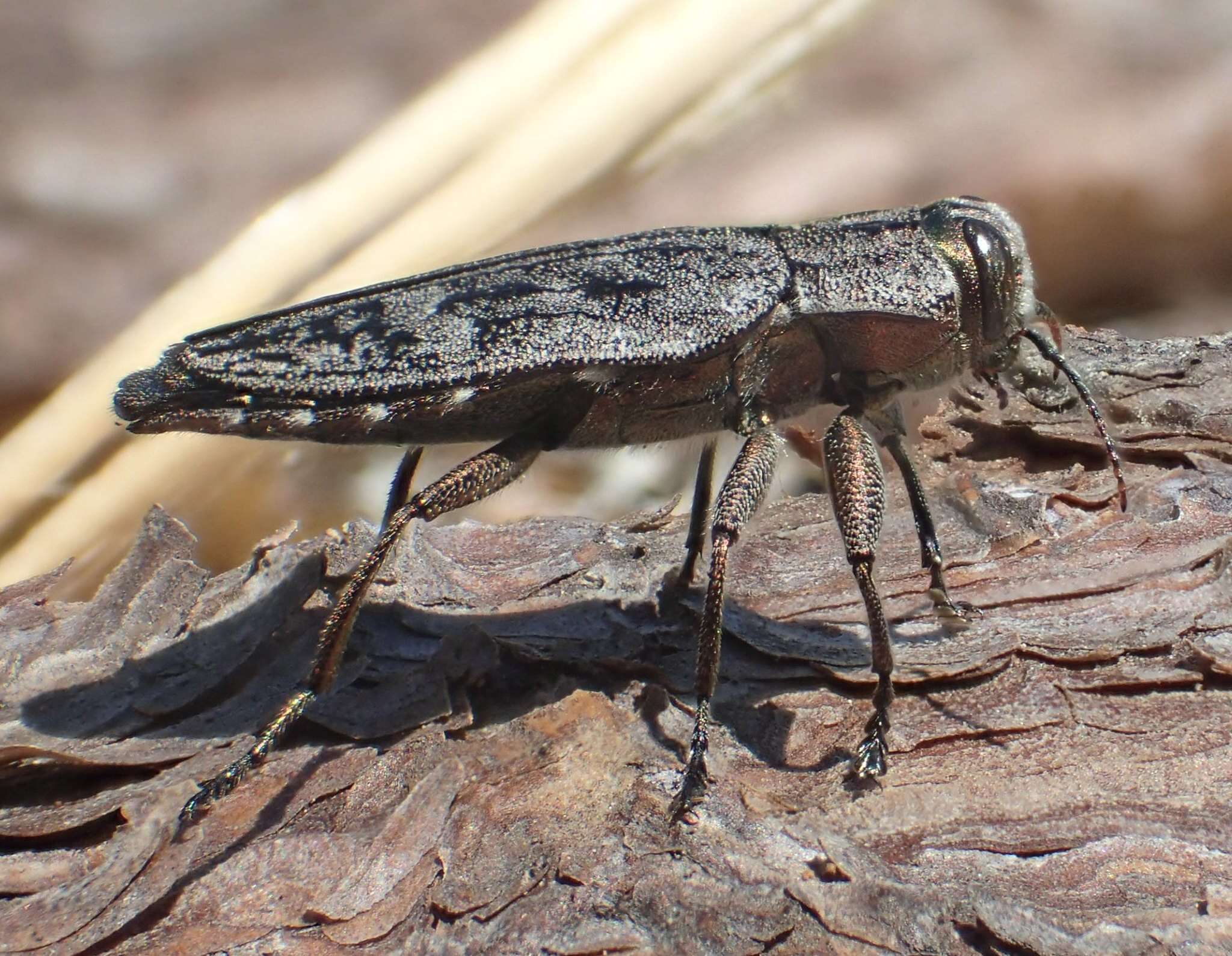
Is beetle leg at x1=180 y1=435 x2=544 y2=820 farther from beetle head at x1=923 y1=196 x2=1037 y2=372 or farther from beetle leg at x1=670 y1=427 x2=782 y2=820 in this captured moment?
beetle head at x1=923 y1=196 x2=1037 y2=372

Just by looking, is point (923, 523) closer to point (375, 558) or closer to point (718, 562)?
point (718, 562)

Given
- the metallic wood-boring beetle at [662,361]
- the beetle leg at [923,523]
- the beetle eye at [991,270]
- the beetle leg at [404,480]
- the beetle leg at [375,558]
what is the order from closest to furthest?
1. the beetle leg at [375,558]
2. the metallic wood-boring beetle at [662,361]
3. the beetle leg at [923,523]
4. the beetle eye at [991,270]
5. the beetle leg at [404,480]

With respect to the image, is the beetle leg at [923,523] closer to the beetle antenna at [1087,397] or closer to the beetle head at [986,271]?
the beetle head at [986,271]

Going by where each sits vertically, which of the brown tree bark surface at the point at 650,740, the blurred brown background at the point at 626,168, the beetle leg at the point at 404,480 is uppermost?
the blurred brown background at the point at 626,168

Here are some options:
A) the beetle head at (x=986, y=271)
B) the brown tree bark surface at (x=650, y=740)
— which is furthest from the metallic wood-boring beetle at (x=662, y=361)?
the brown tree bark surface at (x=650, y=740)

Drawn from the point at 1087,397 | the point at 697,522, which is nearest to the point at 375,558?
the point at 697,522

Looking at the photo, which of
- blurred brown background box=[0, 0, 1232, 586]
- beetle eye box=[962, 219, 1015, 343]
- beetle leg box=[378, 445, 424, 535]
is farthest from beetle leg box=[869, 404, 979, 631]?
blurred brown background box=[0, 0, 1232, 586]

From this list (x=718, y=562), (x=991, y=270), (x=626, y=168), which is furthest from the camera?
(x=626, y=168)
